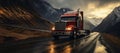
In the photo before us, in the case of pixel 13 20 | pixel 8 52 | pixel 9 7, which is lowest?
pixel 8 52

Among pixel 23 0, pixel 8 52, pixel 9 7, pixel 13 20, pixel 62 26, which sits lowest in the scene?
pixel 8 52

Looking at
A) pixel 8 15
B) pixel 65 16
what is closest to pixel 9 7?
pixel 8 15

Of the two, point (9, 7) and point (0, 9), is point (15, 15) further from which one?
point (0, 9)

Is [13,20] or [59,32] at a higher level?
[13,20]

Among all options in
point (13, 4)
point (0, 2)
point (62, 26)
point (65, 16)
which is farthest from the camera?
point (13, 4)

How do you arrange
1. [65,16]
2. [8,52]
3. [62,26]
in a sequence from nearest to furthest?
[8,52] → [62,26] → [65,16]

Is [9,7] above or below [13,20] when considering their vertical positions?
above

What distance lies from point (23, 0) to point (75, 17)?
76818mm

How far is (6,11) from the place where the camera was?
234ft

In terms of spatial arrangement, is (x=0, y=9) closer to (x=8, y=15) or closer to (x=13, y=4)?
(x=8, y=15)

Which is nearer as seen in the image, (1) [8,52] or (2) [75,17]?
(1) [8,52]

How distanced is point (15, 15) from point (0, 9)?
378 inches

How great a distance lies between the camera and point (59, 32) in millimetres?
29234

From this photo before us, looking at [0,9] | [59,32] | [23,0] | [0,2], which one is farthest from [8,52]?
[23,0]
